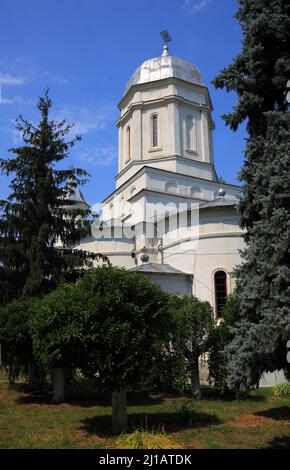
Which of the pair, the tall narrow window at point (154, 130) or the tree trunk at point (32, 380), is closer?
the tree trunk at point (32, 380)

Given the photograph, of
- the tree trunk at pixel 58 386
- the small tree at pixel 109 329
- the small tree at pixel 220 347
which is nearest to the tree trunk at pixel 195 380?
the small tree at pixel 220 347

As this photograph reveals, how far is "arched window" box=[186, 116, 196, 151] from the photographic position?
26.9m

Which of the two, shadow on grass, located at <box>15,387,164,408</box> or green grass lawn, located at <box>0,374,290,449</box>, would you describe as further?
shadow on grass, located at <box>15,387,164,408</box>

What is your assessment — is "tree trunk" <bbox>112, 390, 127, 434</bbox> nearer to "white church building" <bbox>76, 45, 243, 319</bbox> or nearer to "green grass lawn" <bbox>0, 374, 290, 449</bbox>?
"green grass lawn" <bbox>0, 374, 290, 449</bbox>

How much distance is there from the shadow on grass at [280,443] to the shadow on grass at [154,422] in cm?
185

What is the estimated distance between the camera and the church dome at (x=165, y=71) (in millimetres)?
27750

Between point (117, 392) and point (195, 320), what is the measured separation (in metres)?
5.00

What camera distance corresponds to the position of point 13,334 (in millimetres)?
12328

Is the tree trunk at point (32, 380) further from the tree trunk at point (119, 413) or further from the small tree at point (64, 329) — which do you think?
the tree trunk at point (119, 413)

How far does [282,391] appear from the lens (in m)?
13.9

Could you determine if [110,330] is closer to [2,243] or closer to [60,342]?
[60,342]

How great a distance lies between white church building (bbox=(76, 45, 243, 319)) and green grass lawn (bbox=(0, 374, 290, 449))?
7.51 metres

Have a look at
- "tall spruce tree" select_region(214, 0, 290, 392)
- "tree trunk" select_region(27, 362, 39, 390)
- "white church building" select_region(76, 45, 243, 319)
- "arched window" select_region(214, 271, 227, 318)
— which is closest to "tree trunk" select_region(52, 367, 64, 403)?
"tree trunk" select_region(27, 362, 39, 390)
